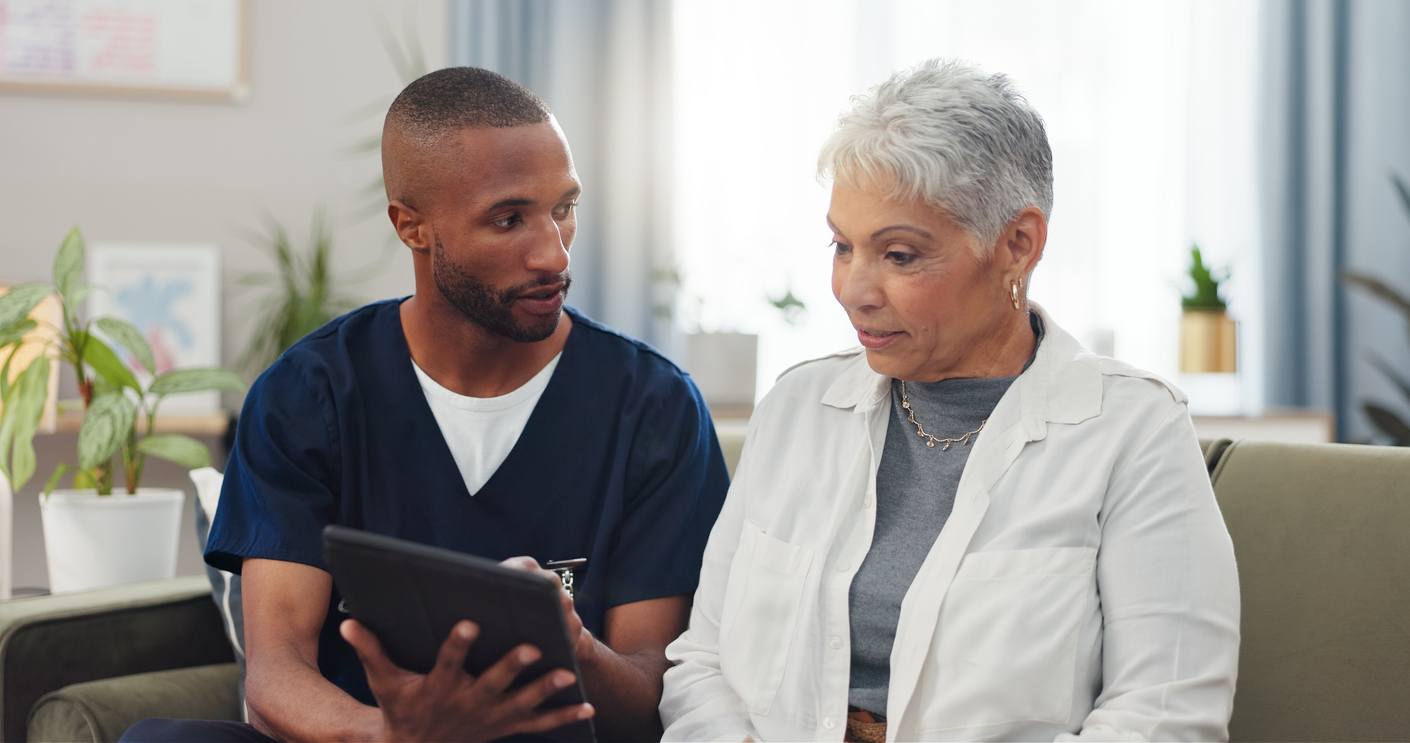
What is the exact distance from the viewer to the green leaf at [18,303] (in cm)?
171

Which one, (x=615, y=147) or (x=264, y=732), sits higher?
(x=615, y=147)

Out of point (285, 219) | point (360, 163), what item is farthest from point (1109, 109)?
point (285, 219)

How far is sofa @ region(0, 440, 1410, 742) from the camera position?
1.15 metres

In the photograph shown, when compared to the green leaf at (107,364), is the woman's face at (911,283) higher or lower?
higher

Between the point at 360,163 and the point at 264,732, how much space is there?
1922mm

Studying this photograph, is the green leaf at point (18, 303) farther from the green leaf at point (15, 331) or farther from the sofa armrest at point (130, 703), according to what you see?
the sofa armrest at point (130, 703)

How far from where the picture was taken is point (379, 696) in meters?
0.99

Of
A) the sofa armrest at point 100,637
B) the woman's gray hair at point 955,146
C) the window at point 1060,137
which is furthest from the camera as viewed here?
the window at point 1060,137

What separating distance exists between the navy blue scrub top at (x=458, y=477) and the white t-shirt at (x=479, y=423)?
0.06ft

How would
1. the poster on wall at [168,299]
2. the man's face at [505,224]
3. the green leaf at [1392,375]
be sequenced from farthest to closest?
the green leaf at [1392,375], the poster on wall at [168,299], the man's face at [505,224]

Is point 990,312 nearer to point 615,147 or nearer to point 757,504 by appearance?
point 757,504

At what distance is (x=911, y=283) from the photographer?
1097 millimetres

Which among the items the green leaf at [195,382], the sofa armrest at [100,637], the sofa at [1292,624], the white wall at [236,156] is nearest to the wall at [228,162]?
the white wall at [236,156]

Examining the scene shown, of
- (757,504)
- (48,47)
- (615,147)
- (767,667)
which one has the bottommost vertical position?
(767,667)
